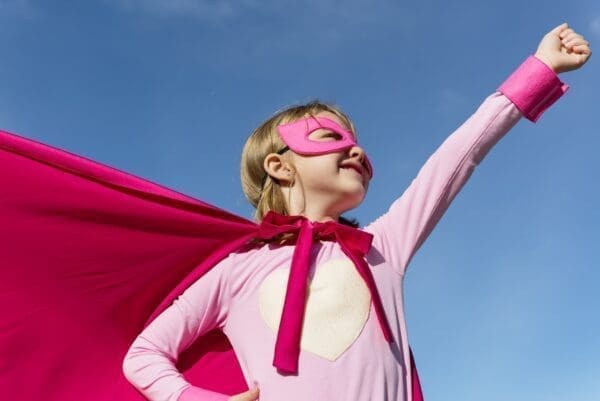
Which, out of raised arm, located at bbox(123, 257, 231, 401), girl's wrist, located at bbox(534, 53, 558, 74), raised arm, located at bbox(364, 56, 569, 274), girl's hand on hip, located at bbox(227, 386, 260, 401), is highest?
girl's wrist, located at bbox(534, 53, 558, 74)

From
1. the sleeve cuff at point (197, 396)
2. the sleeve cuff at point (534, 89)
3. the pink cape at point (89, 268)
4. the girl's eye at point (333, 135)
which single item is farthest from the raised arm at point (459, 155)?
the sleeve cuff at point (197, 396)

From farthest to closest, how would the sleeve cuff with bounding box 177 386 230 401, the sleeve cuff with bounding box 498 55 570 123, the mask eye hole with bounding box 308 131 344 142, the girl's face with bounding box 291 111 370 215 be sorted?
the mask eye hole with bounding box 308 131 344 142 < the girl's face with bounding box 291 111 370 215 < the sleeve cuff with bounding box 498 55 570 123 < the sleeve cuff with bounding box 177 386 230 401

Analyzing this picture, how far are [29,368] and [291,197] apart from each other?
1175mm

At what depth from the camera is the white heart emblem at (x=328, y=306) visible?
270cm

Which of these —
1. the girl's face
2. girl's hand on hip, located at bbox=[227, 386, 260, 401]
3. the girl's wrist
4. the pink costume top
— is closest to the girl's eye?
the girl's face

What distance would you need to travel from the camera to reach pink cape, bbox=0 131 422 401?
10.1 feet

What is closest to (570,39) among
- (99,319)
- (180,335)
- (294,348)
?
(294,348)

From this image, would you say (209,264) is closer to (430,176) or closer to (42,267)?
(42,267)

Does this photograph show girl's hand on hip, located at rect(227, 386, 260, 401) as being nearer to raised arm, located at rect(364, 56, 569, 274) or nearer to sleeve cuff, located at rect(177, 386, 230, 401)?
sleeve cuff, located at rect(177, 386, 230, 401)

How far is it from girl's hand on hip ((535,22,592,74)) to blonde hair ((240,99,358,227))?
32.2 inches

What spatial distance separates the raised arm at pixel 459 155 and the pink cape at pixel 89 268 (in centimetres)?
56

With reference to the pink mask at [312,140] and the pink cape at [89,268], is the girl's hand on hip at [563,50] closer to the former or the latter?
the pink mask at [312,140]

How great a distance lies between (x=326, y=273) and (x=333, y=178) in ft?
1.36

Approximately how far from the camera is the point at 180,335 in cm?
292
